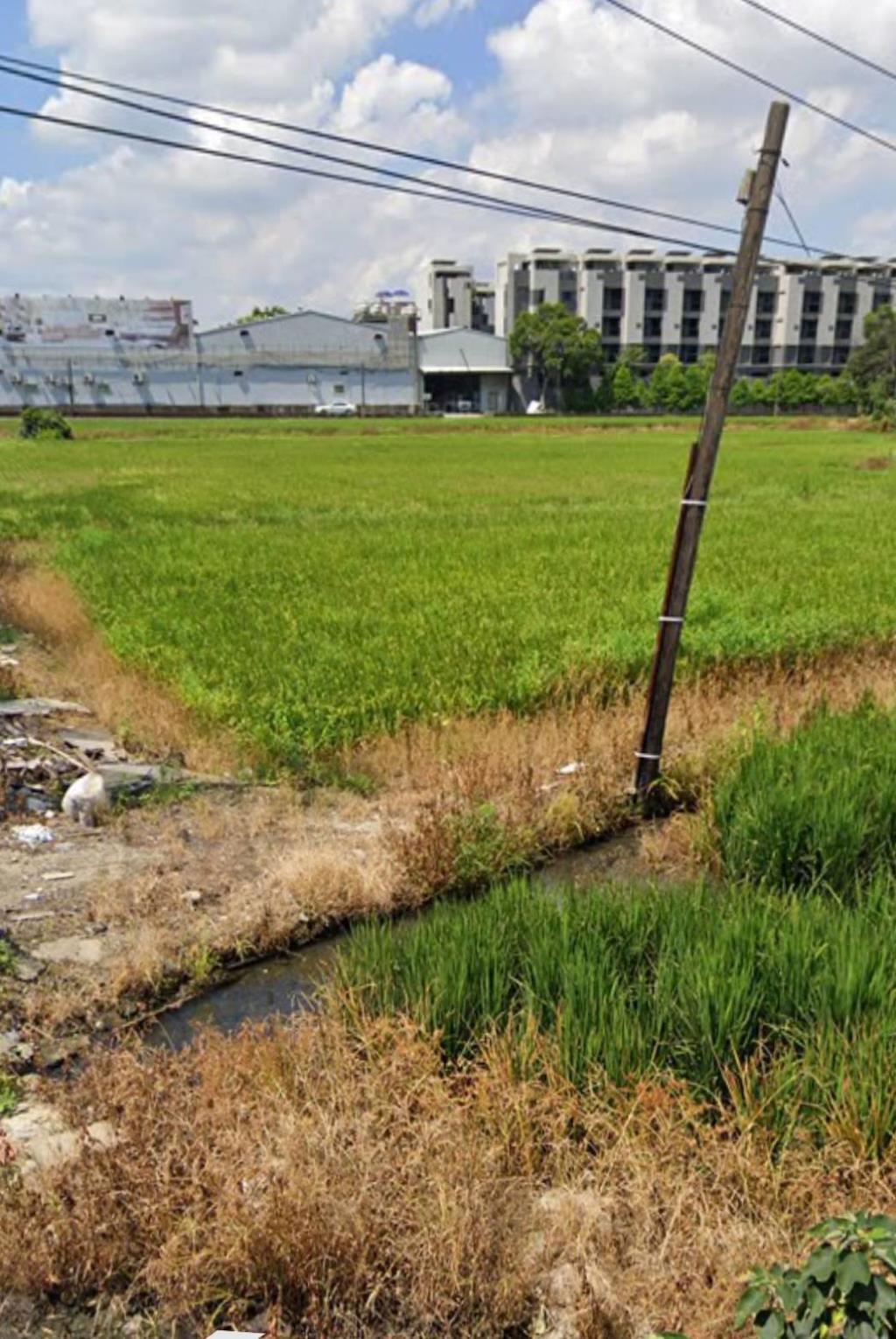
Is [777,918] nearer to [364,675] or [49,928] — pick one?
[49,928]

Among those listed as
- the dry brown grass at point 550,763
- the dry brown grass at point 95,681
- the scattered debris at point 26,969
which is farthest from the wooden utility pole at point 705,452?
the scattered debris at point 26,969

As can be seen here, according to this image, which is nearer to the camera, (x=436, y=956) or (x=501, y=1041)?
(x=501, y=1041)

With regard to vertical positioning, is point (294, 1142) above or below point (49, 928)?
above

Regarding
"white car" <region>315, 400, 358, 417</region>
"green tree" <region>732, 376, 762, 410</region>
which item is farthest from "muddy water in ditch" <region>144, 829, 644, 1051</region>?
"green tree" <region>732, 376, 762, 410</region>

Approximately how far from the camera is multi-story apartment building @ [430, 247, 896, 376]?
86062mm

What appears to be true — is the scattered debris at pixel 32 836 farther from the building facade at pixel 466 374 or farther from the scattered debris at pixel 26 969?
the building facade at pixel 466 374

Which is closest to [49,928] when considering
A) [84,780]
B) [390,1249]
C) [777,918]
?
[84,780]

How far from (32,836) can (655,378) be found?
7843cm

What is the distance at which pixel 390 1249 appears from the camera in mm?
2746

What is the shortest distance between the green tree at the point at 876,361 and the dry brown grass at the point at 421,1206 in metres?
70.5

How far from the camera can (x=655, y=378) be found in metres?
78.4

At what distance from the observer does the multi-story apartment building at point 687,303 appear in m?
86.1

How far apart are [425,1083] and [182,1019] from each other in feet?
5.28

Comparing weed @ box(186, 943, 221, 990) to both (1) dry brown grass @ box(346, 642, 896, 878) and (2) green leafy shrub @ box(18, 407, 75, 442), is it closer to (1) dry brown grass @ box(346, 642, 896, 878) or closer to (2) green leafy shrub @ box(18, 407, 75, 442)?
(1) dry brown grass @ box(346, 642, 896, 878)
